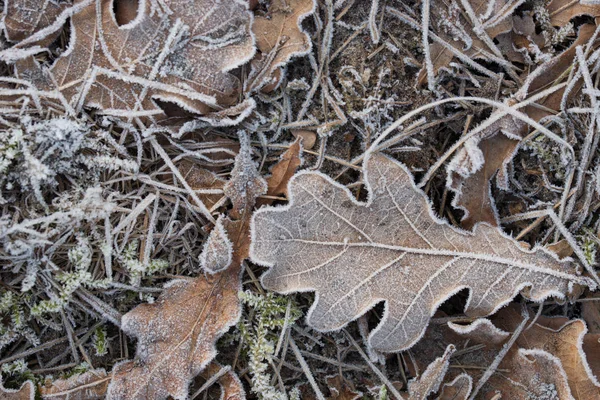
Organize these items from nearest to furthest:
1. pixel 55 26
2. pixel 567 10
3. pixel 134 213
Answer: pixel 55 26 → pixel 134 213 → pixel 567 10

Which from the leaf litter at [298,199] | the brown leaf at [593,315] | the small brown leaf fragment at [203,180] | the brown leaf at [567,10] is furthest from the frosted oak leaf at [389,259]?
the brown leaf at [567,10]

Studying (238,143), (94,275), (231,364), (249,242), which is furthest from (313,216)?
(94,275)

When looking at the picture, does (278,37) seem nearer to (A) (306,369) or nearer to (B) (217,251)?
(B) (217,251)

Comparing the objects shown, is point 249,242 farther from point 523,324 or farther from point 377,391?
point 523,324

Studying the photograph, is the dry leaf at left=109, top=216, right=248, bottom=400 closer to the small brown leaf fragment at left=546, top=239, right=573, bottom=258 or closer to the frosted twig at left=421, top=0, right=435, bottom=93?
the frosted twig at left=421, top=0, right=435, bottom=93

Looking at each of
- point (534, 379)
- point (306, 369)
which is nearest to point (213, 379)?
point (306, 369)

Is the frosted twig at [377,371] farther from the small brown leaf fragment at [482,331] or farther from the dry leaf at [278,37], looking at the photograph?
the dry leaf at [278,37]
